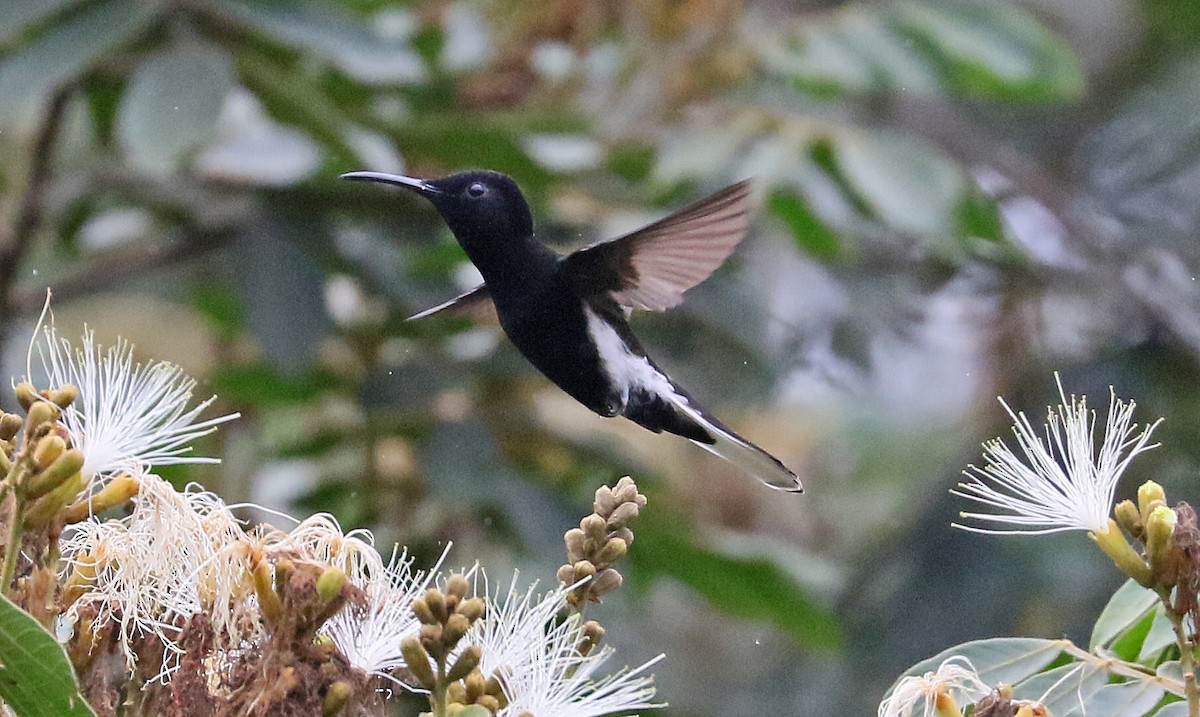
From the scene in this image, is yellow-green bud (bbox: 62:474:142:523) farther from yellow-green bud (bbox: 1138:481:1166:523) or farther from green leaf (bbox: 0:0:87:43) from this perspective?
green leaf (bbox: 0:0:87:43)

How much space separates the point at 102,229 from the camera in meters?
3.79

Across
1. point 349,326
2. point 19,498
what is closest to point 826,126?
point 349,326

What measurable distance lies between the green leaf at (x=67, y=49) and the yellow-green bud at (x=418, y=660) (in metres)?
1.76

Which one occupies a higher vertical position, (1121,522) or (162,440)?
(1121,522)

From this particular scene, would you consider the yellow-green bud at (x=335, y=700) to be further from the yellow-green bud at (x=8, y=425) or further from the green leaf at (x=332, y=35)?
the green leaf at (x=332, y=35)

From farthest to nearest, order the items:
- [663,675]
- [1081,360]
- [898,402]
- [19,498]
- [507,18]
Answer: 1. [898,402]
2. [663,675]
3. [1081,360]
4. [507,18]
5. [19,498]

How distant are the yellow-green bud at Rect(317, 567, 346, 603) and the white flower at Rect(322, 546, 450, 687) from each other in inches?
1.6

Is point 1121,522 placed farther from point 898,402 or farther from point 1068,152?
point 898,402

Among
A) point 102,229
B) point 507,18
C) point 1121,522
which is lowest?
point 102,229

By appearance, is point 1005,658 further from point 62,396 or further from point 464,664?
point 62,396

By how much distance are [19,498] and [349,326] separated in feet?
7.38

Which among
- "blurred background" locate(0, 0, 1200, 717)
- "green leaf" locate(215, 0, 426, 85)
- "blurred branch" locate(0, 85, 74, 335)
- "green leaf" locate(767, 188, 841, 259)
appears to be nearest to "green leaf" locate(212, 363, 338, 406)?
"blurred background" locate(0, 0, 1200, 717)

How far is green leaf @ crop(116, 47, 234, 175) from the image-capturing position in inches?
98.1

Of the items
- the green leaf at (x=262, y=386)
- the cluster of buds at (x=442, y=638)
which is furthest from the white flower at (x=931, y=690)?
the green leaf at (x=262, y=386)
